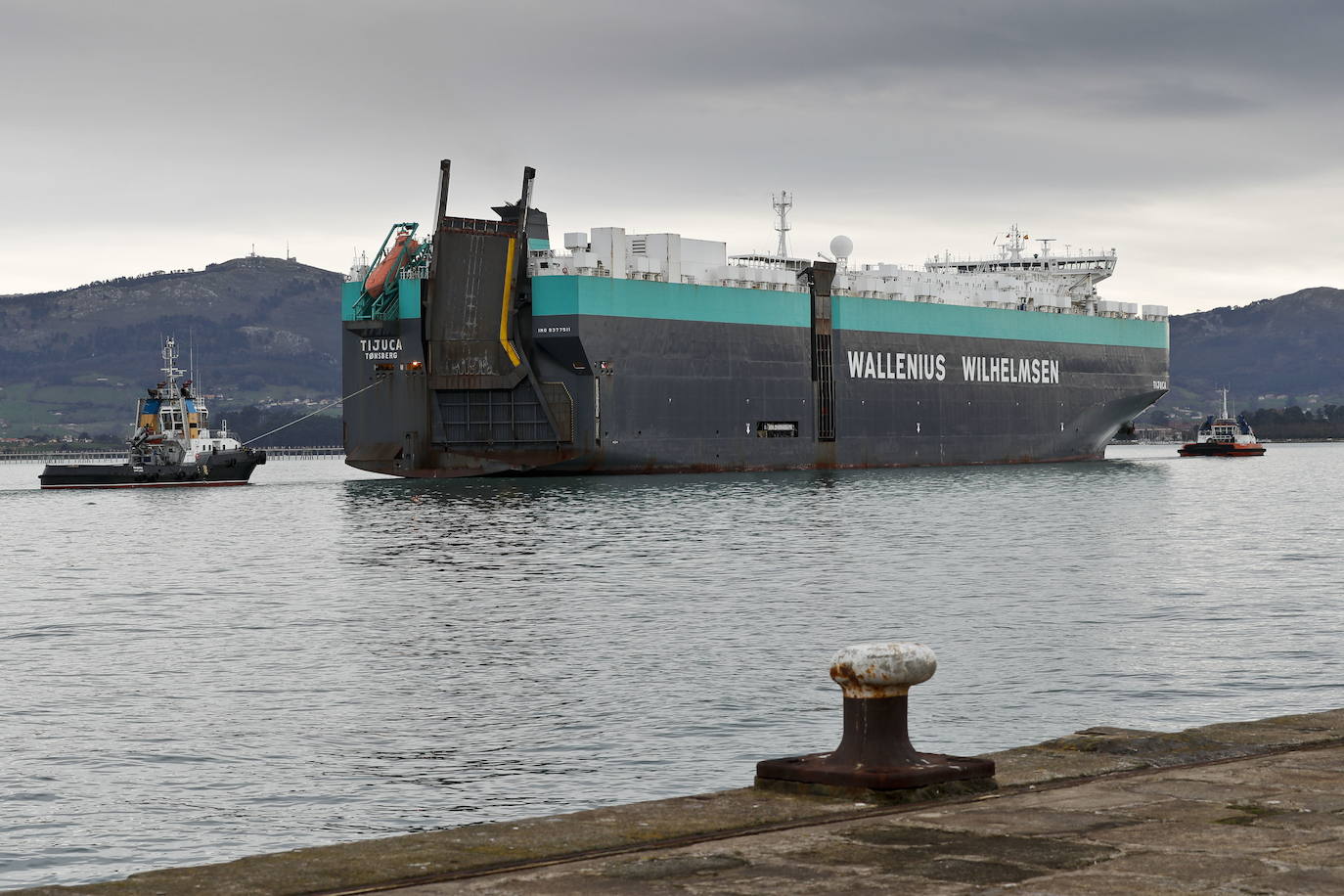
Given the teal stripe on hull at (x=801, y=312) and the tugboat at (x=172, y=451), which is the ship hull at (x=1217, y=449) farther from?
the tugboat at (x=172, y=451)

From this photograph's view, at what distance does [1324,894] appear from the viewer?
20.4 ft

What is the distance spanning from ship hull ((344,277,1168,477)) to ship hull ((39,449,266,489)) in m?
8.58

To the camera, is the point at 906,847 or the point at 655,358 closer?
the point at 906,847

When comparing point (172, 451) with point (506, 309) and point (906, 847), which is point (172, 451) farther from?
point (906, 847)

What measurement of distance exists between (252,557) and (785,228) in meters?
52.9

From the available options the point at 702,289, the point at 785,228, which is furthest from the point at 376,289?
the point at 785,228

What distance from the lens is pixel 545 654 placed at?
63.3 ft

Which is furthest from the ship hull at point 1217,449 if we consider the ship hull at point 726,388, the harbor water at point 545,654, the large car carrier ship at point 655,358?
the harbor water at point 545,654

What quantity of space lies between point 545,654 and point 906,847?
40.2 ft

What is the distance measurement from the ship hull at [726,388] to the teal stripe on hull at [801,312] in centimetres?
8

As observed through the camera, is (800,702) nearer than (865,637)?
Yes

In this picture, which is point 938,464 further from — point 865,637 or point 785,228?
point 865,637

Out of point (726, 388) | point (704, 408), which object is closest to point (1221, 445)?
point (726, 388)

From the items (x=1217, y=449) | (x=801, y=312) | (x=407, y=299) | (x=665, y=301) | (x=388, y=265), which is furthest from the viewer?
(x=1217, y=449)
